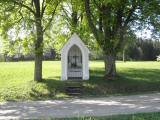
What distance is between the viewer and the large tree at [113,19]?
3159 cm

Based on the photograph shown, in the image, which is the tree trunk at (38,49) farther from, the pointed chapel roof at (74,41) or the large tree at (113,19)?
the large tree at (113,19)

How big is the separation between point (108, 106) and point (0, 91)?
396 inches

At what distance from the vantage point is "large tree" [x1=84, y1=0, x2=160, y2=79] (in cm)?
3159

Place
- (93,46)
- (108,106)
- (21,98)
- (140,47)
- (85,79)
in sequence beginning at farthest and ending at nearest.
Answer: (140,47) → (93,46) → (85,79) → (21,98) → (108,106)

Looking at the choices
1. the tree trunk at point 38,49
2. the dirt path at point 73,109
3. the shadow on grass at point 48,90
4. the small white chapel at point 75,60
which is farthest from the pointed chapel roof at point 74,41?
the dirt path at point 73,109

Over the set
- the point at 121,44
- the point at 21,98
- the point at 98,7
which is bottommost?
the point at 21,98

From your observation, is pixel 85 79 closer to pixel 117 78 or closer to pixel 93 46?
pixel 117 78

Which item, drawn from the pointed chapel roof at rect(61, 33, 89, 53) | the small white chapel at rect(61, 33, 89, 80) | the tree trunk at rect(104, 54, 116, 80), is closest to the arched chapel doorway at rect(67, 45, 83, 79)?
the small white chapel at rect(61, 33, 89, 80)

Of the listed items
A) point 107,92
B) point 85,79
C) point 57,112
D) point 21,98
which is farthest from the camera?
point 85,79

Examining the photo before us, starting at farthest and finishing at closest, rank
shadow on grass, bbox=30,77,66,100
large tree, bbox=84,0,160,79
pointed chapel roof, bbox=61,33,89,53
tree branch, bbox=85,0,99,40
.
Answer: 1. pointed chapel roof, bbox=61,33,89,53
2. tree branch, bbox=85,0,99,40
3. large tree, bbox=84,0,160,79
4. shadow on grass, bbox=30,77,66,100

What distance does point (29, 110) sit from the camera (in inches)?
776

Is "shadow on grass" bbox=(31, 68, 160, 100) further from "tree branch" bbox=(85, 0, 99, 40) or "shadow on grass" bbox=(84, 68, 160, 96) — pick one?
"tree branch" bbox=(85, 0, 99, 40)

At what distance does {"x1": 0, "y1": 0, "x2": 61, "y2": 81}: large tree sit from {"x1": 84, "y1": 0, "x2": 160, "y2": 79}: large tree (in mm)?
3316

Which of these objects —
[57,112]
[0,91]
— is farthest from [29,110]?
[0,91]
